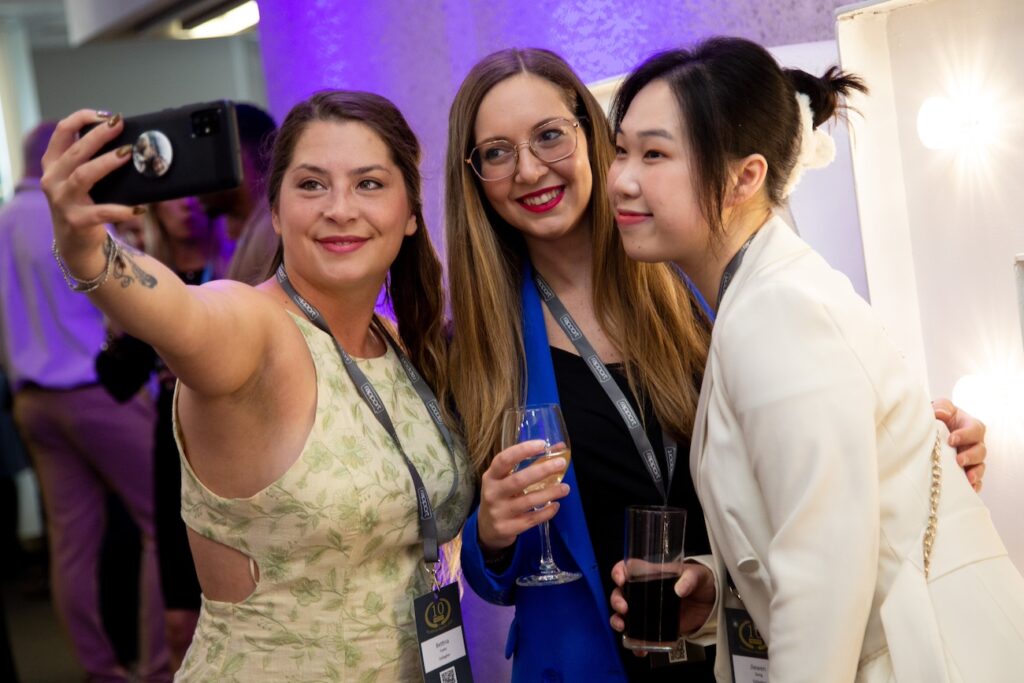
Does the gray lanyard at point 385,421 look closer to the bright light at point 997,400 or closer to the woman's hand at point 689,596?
the woman's hand at point 689,596

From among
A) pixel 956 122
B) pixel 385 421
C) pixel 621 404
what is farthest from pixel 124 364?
pixel 956 122

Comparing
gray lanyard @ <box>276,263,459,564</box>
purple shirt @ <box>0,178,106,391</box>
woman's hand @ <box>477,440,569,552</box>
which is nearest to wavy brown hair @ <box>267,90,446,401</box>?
gray lanyard @ <box>276,263,459,564</box>

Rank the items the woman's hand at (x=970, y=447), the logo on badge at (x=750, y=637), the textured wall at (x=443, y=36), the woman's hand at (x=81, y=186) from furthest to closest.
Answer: the textured wall at (x=443, y=36), the woman's hand at (x=970, y=447), the logo on badge at (x=750, y=637), the woman's hand at (x=81, y=186)

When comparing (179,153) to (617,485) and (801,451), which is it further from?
(617,485)

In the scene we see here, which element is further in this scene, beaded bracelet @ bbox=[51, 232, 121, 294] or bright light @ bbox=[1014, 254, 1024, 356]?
bright light @ bbox=[1014, 254, 1024, 356]

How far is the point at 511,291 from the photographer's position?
7.26 feet

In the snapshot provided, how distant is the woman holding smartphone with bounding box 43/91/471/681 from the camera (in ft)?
5.75

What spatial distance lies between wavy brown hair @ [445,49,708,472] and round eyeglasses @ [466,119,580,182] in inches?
2.2

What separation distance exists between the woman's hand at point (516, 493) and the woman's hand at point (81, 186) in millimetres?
728

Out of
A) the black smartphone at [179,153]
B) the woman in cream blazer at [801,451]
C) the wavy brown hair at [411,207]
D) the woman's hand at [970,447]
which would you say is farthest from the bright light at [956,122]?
the black smartphone at [179,153]

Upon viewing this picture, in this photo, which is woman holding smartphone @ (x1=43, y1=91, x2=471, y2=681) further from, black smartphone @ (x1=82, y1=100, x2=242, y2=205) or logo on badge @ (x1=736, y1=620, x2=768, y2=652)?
logo on badge @ (x1=736, y1=620, x2=768, y2=652)

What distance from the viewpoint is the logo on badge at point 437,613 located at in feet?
6.21

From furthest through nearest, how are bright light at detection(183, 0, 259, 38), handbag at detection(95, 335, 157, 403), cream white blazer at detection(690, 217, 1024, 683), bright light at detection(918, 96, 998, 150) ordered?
bright light at detection(183, 0, 259, 38), handbag at detection(95, 335, 157, 403), bright light at detection(918, 96, 998, 150), cream white blazer at detection(690, 217, 1024, 683)

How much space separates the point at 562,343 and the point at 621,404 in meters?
0.20
